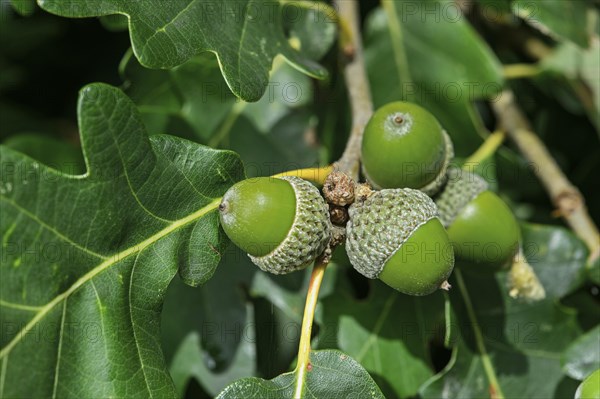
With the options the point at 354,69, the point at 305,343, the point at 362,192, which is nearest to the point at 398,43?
the point at 354,69

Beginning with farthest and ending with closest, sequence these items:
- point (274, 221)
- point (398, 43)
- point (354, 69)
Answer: point (398, 43) < point (354, 69) < point (274, 221)

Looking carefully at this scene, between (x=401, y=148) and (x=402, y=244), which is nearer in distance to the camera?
(x=402, y=244)

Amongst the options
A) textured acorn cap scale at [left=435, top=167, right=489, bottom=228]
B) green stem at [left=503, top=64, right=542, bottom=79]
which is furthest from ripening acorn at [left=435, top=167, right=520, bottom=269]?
green stem at [left=503, top=64, right=542, bottom=79]

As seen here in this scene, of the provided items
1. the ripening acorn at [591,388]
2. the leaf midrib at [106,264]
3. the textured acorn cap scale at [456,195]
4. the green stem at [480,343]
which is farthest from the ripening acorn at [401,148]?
the ripening acorn at [591,388]

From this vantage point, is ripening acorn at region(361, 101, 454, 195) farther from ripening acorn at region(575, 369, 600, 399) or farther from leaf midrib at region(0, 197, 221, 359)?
ripening acorn at region(575, 369, 600, 399)

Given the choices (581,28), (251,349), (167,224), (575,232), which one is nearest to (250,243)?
(167,224)

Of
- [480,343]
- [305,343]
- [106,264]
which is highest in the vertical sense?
[106,264]

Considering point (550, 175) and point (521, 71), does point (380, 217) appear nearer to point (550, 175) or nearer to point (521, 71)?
point (550, 175)

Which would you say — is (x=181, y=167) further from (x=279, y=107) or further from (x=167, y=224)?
(x=279, y=107)
